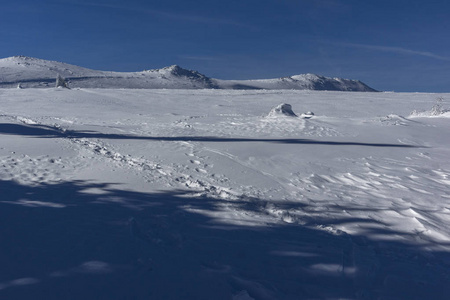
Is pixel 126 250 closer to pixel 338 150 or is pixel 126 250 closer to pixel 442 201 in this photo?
pixel 442 201

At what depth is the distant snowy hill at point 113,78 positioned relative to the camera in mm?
56531

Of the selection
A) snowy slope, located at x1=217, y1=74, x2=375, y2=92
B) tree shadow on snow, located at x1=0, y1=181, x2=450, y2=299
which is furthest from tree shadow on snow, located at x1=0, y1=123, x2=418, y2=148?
snowy slope, located at x1=217, y1=74, x2=375, y2=92

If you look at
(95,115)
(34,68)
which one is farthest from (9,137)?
(34,68)

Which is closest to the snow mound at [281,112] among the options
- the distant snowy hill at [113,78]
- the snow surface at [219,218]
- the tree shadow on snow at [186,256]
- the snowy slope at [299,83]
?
the snow surface at [219,218]

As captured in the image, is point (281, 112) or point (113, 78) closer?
point (281, 112)

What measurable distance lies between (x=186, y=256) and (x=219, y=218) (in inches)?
44.2

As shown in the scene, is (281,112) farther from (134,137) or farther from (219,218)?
(219,218)

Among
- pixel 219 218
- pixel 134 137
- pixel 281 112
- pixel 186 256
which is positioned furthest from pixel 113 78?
pixel 186 256

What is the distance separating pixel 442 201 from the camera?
613 centimetres

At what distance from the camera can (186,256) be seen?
396cm

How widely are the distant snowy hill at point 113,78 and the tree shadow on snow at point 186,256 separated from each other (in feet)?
149

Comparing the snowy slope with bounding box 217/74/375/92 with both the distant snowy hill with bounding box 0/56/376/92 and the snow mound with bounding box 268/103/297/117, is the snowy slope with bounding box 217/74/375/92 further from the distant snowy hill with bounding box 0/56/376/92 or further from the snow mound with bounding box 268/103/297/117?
the snow mound with bounding box 268/103/297/117

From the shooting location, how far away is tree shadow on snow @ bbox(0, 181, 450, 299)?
3398mm

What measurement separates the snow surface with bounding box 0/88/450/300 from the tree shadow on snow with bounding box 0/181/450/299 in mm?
16
